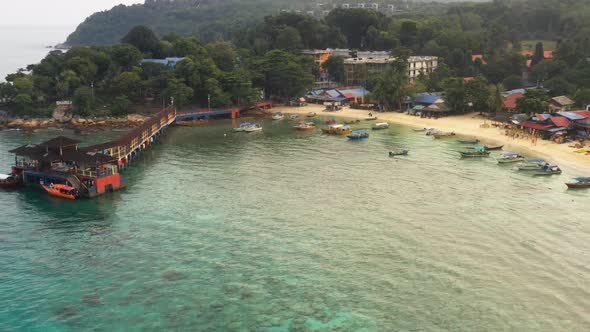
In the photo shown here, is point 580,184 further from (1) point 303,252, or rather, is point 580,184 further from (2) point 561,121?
(1) point 303,252

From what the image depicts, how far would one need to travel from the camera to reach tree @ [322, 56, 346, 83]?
11594cm

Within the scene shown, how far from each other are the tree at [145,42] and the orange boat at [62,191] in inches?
2740

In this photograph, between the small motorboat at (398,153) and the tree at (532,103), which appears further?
the tree at (532,103)

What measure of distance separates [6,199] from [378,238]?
105 feet

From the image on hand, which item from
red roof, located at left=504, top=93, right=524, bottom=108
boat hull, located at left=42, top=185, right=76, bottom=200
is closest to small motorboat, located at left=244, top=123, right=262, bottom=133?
boat hull, located at left=42, top=185, right=76, bottom=200

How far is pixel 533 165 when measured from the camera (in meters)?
54.2

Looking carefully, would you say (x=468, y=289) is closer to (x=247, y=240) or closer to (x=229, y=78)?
(x=247, y=240)

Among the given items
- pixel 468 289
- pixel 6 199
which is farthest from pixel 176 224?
pixel 468 289

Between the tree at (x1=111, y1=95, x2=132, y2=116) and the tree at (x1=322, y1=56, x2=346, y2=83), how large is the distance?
46.7m

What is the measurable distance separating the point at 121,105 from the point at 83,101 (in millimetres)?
5643

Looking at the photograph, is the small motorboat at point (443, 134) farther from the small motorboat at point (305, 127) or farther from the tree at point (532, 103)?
the small motorboat at point (305, 127)

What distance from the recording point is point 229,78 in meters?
91.4

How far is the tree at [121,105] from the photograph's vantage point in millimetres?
85625

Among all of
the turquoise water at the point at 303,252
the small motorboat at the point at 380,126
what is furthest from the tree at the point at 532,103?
the turquoise water at the point at 303,252
